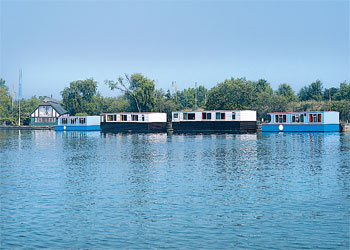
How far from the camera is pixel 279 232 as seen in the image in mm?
14141

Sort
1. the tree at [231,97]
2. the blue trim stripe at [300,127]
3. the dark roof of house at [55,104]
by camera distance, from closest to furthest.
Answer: the blue trim stripe at [300,127], the tree at [231,97], the dark roof of house at [55,104]

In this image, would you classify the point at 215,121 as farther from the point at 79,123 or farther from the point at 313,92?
the point at 313,92

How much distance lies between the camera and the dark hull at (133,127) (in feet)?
280

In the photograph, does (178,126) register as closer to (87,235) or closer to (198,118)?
(198,118)

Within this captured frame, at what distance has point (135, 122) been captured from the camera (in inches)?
3406

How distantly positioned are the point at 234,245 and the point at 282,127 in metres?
A: 67.3

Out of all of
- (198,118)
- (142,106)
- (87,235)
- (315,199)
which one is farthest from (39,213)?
(142,106)

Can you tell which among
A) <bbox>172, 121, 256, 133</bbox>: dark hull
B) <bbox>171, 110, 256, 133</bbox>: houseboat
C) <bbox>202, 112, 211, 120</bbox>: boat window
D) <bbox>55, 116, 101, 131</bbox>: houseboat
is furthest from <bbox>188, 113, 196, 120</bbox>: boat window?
<bbox>55, 116, 101, 131</bbox>: houseboat

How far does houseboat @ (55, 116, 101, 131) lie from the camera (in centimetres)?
9819

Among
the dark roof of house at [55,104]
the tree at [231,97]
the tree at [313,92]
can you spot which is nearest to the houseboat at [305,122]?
the tree at [231,97]

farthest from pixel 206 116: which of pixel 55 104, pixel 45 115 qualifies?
pixel 55 104

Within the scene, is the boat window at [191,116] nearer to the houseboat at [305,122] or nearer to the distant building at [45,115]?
the houseboat at [305,122]

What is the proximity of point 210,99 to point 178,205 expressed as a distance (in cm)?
7942

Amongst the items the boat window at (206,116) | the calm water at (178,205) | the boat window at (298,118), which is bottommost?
the calm water at (178,205)
